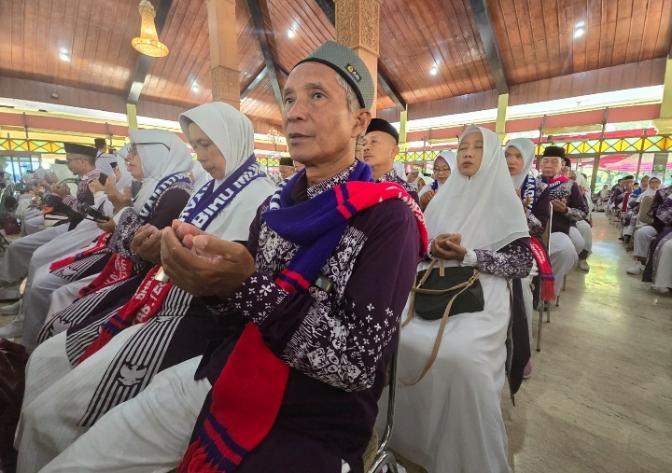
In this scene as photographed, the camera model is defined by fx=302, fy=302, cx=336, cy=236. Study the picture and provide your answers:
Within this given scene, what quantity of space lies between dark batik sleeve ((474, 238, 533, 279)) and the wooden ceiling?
847cm

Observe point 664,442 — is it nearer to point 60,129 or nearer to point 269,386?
point 269,386

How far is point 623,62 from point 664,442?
11.5m

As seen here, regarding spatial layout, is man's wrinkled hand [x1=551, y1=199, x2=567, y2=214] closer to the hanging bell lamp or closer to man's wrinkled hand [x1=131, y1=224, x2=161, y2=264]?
man's wrinkled hand [x1=131, y1=224, x2=161, y2=264]

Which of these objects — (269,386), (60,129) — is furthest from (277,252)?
(60,129)

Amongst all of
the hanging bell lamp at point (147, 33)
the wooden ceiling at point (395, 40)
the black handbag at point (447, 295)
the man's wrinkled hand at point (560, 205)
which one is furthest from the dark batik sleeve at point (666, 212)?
the hanging bell lamp at point (147, 33)

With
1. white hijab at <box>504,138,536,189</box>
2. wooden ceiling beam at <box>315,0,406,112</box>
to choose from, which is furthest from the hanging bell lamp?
white hijab at <box>504,138,536,189</box>

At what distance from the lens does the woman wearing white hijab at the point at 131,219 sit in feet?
5.75

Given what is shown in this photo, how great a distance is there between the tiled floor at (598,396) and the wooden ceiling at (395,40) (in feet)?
25.7

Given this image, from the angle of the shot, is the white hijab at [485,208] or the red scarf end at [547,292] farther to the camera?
the red scarf end at [547,292]

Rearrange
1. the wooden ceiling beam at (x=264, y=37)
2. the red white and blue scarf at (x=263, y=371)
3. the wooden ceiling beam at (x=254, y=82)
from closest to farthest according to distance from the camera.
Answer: the red white and blue scarf at (x=263, y=371) < the wooden ceiling beam at (x=264, y=37) < the wooden ceiling beam at (x=254, y=82)

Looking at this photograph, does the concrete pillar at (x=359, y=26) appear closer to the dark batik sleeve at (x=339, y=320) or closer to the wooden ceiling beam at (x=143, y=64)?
the dark batik sleeve at (x=339, y=320)

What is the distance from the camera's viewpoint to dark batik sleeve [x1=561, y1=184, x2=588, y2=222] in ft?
11.8

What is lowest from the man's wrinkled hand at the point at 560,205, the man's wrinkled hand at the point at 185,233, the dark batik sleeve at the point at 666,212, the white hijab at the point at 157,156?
the dark batik sleeve at the point at 666,212

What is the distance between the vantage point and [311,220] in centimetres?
75
